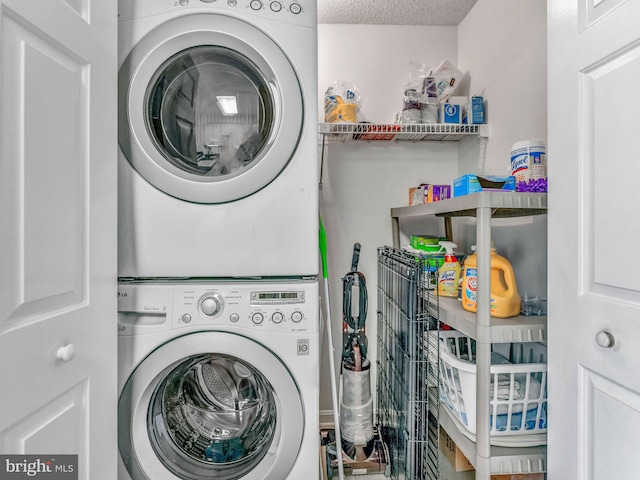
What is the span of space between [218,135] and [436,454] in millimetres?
1361

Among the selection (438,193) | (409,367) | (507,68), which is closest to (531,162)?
(438,193)

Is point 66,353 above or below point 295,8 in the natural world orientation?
below

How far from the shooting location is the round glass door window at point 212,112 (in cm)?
115

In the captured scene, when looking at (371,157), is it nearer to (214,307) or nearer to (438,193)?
(438,193)

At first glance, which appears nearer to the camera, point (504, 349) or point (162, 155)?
point (162, 155)

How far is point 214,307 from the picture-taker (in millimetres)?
1104

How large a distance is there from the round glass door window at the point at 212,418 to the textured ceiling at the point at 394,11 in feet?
5.70

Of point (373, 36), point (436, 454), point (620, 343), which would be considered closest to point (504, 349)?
point (436, 454)

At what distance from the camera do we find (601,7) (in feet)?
2.62

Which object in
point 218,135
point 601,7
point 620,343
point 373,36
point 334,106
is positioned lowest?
point 620,343

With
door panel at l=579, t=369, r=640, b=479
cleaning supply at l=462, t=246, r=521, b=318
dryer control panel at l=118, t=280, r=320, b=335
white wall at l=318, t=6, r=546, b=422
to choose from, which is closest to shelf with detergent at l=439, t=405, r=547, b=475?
door panel at l=579, t=369, r=640, b=479

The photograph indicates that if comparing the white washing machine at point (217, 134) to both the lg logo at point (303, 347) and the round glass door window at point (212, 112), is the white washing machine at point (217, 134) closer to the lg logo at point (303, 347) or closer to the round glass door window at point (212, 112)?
the round glass door window at point (212, 112)

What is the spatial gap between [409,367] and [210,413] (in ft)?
2.32

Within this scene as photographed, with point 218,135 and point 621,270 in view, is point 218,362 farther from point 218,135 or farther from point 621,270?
point 621,270
